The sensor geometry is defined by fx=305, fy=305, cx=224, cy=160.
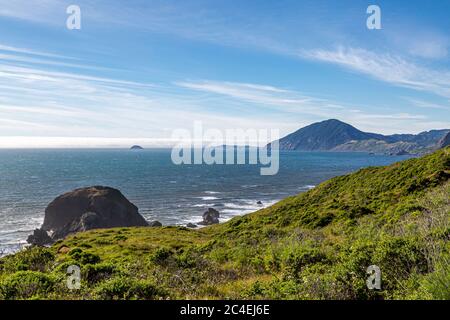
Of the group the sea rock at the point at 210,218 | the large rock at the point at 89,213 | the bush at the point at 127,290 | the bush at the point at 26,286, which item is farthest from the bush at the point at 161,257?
the large rock at the point at 89,213

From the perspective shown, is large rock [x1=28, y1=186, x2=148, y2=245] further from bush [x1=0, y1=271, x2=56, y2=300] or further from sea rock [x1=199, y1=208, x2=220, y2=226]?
bush [x1=0, y1=271, x2=56, y2=300]

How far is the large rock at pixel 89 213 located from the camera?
77.5m

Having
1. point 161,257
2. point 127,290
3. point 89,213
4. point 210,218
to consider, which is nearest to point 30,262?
point 161,257

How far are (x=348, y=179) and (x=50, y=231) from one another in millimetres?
73712

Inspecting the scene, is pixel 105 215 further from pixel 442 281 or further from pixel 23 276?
pixel 442 281

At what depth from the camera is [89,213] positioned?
79.6 metres

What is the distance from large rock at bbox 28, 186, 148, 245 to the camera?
7750 cm

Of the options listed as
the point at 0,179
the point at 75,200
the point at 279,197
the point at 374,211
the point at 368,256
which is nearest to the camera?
the point at 368,256

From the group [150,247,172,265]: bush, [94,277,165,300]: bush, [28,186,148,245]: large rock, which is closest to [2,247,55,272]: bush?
[150,247,172,265]: bush

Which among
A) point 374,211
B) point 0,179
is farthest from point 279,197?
point 0,179

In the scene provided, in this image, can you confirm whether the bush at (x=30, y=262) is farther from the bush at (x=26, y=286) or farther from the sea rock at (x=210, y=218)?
the sea rock at (x=210, y=218)

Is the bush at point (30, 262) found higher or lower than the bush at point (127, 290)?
lower

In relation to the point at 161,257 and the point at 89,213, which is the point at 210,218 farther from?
the point at 161,257
